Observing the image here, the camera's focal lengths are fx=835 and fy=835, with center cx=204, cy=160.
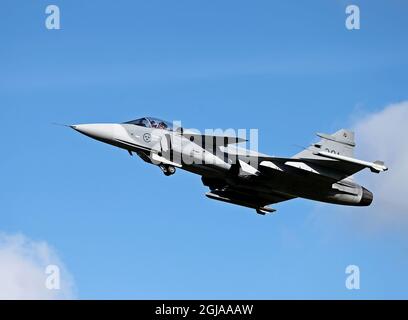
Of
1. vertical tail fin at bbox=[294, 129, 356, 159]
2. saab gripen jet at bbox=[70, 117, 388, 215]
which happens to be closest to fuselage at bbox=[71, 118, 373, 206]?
saab gripen jet at bbox=[70, 117, 388, 215]

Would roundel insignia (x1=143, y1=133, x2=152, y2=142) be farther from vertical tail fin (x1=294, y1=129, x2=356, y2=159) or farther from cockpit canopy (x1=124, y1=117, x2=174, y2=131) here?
vertical tail fin (x1=294, y1=129, x2=356, y2=159)

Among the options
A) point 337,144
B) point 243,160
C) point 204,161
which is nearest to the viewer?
point 204,161

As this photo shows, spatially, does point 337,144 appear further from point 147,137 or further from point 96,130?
point 96,130

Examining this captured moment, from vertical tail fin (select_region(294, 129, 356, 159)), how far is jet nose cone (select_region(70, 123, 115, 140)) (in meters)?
Answer: 7.23

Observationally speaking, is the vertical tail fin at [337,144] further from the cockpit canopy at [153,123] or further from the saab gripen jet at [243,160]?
the cockpit canopy at [153,123]

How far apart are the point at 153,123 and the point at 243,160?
3.59 meters

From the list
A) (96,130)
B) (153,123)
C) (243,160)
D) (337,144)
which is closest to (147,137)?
(153,123)

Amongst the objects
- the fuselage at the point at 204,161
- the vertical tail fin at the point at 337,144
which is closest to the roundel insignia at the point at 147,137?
the fuselage at the point at 204,161

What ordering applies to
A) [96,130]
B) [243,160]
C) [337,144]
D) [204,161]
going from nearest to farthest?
[96,130], [204,161], [243,160], [337,144]

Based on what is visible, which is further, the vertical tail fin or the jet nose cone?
the vertical tail fin

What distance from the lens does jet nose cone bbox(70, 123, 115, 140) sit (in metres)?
29.5

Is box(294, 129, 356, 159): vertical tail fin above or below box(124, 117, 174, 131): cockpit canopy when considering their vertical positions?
below

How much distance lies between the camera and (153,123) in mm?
30484
